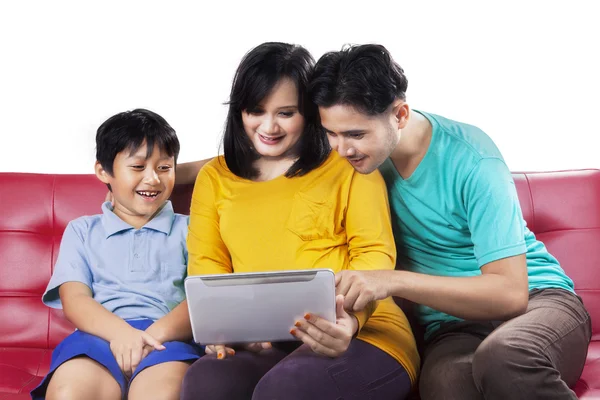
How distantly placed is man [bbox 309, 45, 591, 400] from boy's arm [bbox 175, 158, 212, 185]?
1.76 ft

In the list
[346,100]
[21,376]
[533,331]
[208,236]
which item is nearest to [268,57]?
[346,100]

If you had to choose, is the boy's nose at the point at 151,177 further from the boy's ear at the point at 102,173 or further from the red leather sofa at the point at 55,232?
the red leather sofa at the point at 55,232

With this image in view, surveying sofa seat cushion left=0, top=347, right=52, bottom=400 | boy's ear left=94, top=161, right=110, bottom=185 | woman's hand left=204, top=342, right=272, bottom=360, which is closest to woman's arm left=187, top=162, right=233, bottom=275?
woman's hand left=204, top=342, right=272, bottom=360

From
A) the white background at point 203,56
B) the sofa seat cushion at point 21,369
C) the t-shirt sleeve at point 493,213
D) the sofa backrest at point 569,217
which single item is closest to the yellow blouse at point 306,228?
the t-shirt sleeve at point 493,213

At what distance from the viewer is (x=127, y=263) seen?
2.12 meters

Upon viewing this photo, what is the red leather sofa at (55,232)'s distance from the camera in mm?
2309

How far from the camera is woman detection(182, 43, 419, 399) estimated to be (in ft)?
5.61

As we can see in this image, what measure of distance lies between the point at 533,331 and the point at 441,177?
411mm

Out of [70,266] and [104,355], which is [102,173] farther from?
[104,355]

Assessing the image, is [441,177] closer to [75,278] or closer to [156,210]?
[156,210]

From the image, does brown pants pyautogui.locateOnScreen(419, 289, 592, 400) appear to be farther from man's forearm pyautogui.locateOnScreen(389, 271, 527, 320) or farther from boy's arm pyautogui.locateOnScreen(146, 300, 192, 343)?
boy's arm pyautogui.locateOnScreen(146, 300, 192, 343)

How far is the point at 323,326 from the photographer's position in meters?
1.60

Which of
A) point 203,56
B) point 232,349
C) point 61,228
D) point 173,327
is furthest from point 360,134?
point 203,56

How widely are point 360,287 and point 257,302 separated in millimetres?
213
